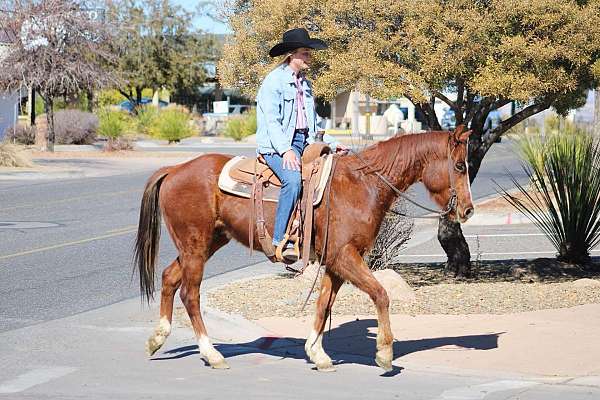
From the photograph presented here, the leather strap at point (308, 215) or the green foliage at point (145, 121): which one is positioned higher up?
the leather strap at point (308, 215)

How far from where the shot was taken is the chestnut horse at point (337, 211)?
27.6 ft

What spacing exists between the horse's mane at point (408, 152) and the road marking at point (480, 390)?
1817mm

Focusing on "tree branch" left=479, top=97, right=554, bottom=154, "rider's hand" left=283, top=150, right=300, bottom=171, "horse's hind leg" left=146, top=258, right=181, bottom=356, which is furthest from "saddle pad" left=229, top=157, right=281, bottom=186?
"tree branch" left=479, top=97, right=554, bottom=154

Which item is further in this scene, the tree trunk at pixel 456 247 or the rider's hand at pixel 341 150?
the tree trunk at pixel 456 247

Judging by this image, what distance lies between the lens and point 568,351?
8.80 metres

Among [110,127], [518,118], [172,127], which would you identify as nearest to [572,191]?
[518,118]

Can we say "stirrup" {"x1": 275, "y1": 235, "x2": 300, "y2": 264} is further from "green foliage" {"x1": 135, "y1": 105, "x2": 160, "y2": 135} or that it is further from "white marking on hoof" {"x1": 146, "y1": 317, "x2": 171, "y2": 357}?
"green foliage" {"x1": 135, "y1": 105, "x2": 160, "y2": 135}

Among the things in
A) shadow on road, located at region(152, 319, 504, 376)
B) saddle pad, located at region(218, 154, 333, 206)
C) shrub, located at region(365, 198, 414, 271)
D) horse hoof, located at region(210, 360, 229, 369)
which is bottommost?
shadow on road, located at region(152, 319, 504, 376)

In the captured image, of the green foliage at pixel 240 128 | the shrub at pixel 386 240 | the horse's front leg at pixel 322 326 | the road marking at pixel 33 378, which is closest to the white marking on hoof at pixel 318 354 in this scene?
the horse's front leg at pixel 322 326

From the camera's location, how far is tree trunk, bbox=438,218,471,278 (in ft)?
42.4

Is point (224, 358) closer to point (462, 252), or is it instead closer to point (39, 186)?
point (462, 252)

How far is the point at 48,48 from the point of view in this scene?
121 ft

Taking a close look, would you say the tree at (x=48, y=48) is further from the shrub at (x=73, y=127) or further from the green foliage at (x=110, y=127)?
the green foliage at (x=110, y=127)

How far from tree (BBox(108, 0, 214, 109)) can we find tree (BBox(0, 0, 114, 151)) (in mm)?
28711
